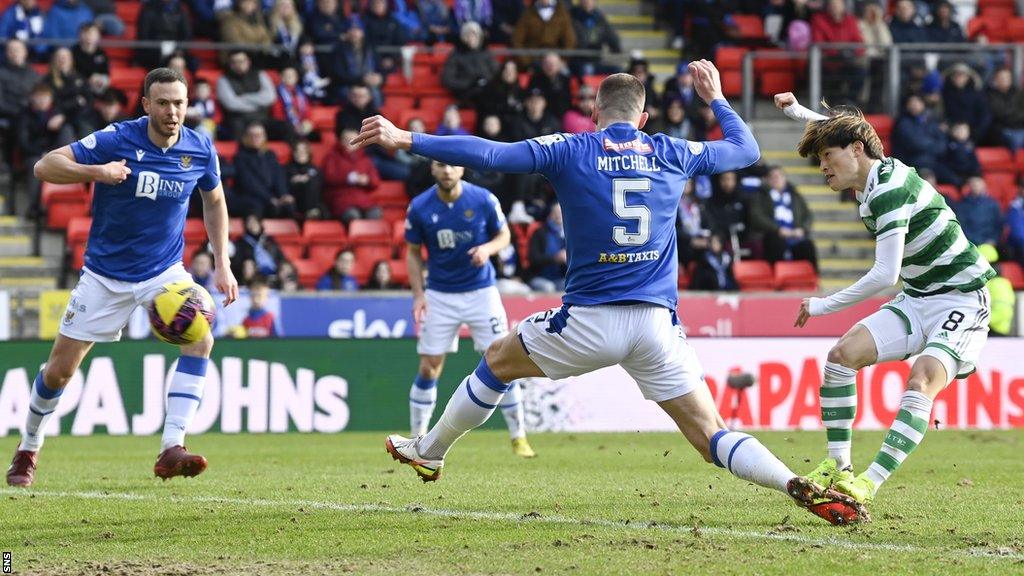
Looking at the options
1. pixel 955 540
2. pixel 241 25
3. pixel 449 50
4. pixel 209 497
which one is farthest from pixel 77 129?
pixel 955 540

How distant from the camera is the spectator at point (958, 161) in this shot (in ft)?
75.6

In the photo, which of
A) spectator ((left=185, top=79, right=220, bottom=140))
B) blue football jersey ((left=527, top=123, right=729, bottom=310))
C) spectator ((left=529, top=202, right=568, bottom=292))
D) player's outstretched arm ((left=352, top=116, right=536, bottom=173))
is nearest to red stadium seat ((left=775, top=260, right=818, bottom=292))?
spectator ((left=529, top=202, right=568, bottom=292))

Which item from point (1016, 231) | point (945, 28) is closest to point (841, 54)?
point (945, 28)

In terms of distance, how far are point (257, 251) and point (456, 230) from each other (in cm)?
687

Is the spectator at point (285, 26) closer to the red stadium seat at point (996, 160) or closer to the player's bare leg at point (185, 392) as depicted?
the red stadium seat at point (996, 160)

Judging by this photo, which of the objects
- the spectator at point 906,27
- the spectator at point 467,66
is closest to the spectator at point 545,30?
the spectator at point 467,66

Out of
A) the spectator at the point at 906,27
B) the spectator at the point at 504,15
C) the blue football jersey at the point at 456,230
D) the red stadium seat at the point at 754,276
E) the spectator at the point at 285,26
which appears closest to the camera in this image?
the blue football jersey at the point at 456,230

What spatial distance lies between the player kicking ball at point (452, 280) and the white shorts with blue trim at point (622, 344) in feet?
17.2

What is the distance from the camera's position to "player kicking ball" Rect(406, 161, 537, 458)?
13.2 meters

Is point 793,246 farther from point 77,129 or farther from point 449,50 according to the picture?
point 77,129

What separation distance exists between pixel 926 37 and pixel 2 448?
1689cm

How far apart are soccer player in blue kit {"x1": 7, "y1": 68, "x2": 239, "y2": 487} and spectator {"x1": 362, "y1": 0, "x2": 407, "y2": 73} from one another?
44.6ft

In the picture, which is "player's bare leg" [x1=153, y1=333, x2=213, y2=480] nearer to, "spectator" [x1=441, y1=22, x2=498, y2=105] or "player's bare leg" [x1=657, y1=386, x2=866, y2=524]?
"player's bare leg" [x1=657, y1=386, x2=866, y2=524]

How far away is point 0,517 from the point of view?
851 centimetres
